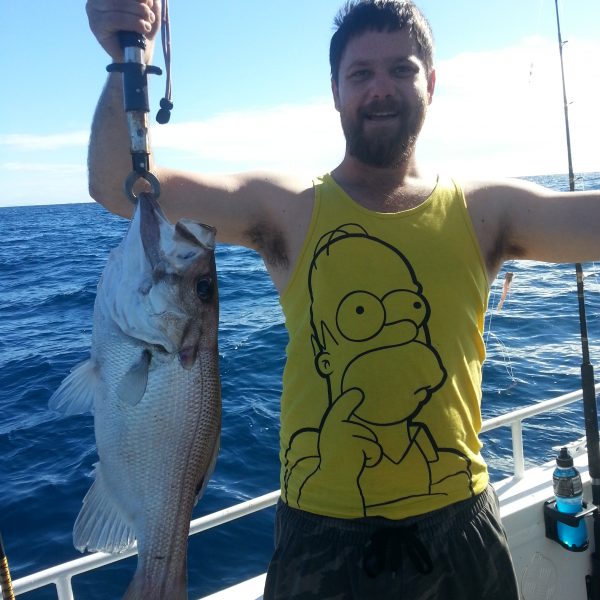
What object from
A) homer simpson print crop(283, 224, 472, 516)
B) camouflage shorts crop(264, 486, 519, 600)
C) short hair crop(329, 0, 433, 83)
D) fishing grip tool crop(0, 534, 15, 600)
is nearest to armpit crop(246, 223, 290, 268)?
homer simpson print crop(283, 224, 472, 516)

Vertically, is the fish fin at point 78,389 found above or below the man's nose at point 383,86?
below

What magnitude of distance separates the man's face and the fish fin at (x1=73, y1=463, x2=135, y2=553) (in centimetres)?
146

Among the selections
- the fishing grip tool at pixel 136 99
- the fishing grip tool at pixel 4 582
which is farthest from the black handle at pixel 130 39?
the fishing grip tool at pixel 4 582

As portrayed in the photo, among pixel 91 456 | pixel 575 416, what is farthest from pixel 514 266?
pixel 91 456

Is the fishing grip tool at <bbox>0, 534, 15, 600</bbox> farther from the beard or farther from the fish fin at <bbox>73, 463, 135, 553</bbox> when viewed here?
the beard

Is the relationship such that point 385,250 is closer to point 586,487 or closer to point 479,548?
point 479,548

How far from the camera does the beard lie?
2188 millimetres

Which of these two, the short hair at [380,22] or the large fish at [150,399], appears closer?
the large fish at [150,399]

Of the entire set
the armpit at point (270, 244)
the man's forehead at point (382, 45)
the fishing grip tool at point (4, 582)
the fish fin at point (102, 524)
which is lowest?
the fishing grip tool at point (4, 582)

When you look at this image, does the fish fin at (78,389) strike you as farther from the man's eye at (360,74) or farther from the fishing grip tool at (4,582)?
the man's eye at (360,74)

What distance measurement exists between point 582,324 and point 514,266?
47.6 ft

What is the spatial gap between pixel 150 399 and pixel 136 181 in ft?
1.99

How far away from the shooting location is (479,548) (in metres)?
1.99

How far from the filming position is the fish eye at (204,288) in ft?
5.74
